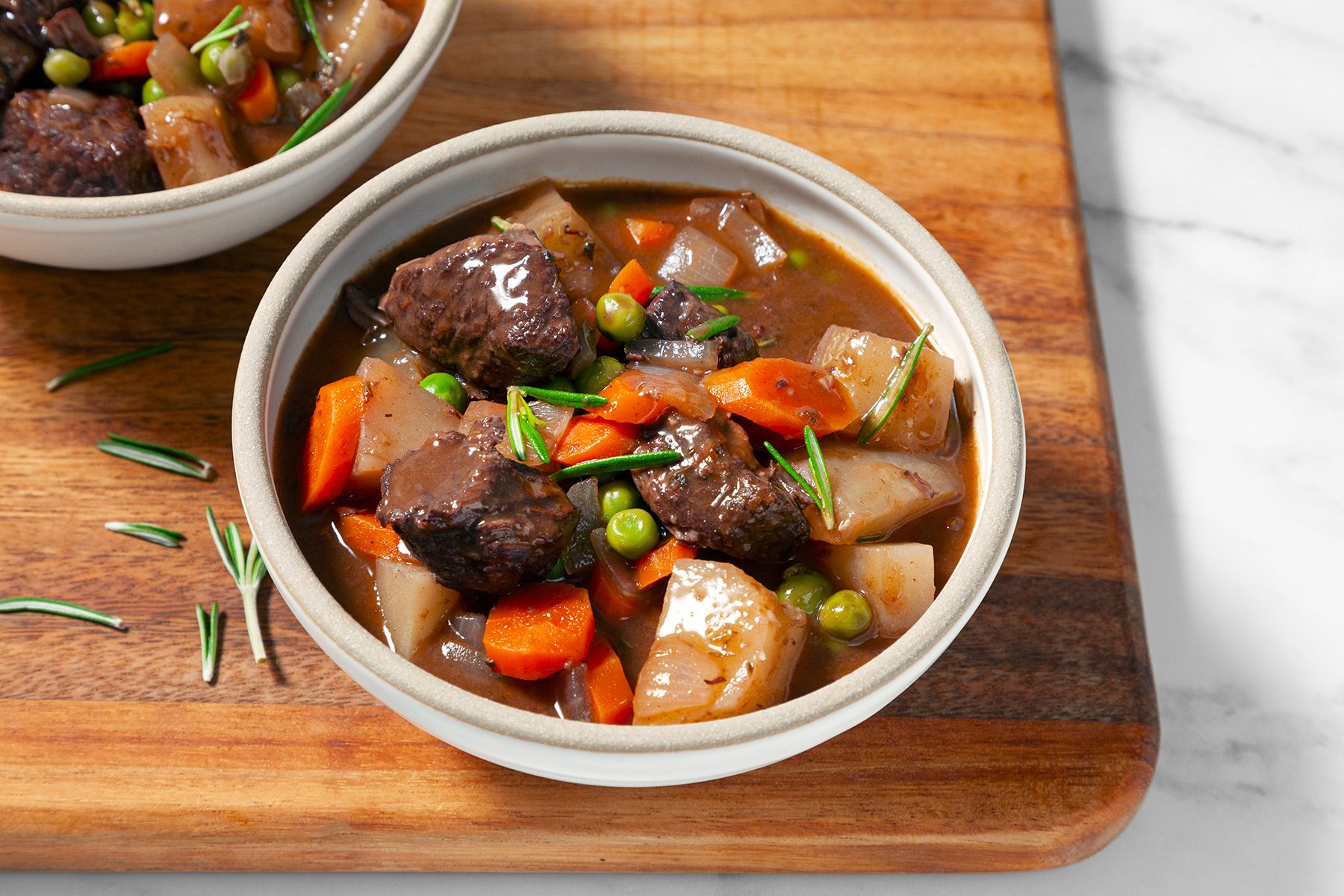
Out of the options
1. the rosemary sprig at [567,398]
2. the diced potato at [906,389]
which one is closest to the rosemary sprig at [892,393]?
the diced potato at [906,389]

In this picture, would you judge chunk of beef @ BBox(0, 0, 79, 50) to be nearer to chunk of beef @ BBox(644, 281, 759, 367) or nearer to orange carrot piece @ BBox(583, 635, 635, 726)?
chunk of beef @ BBox(644, 281, 759, 367)

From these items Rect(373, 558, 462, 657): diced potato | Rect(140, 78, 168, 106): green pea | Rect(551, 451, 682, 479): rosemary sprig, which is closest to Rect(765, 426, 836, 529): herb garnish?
Rect(551, 451, 682, 479): rosemary sprig

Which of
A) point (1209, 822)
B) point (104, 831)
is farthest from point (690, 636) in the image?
point (1209, 822)

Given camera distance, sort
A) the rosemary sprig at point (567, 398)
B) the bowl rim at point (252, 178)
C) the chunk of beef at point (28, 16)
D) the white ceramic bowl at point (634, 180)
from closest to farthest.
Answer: the white ceramic bowl at point (634, 180) → the rosemary sprig at point (567, 398) → the bowl rim at point (252, 178) → the chunk of beef at point (28, 16)

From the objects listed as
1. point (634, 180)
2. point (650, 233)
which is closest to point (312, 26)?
point (634, 180)

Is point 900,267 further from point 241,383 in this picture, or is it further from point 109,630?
point 109,630

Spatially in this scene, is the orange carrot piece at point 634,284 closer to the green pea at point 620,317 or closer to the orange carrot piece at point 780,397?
the green pea at point 620,317

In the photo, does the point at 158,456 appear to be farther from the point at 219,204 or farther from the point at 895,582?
the point at 895,582

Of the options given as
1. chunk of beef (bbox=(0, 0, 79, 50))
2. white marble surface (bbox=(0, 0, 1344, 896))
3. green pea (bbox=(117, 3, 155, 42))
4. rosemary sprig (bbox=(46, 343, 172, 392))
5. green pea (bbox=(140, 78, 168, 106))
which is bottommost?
white marble surface (bbox=(0, 0, 1344, 896))
